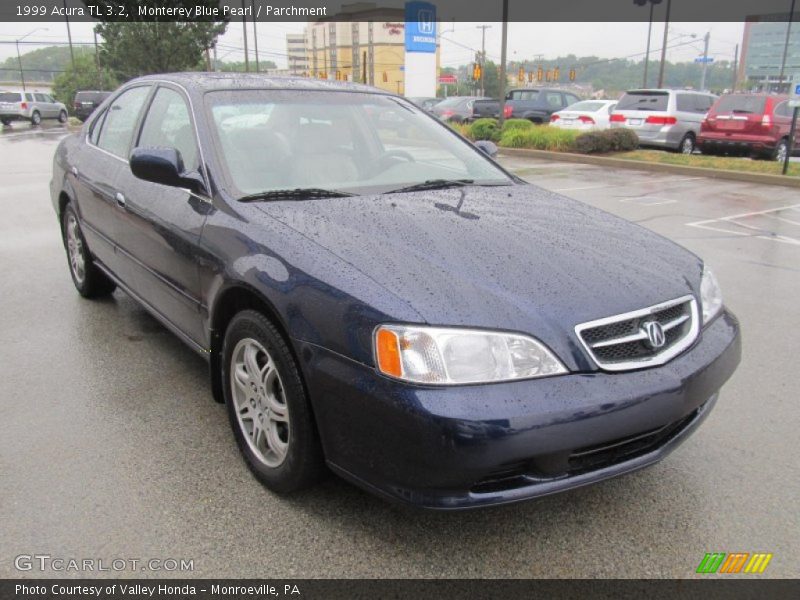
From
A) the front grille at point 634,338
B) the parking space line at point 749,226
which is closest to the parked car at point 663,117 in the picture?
the parking space line at point 749,226

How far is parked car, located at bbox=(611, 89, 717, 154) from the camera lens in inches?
633

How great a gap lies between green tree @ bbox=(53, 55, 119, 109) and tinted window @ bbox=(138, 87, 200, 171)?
5693 cm

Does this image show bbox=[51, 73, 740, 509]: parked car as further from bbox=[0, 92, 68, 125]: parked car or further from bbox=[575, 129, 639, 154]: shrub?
bbox=[0, 92, 68, 125]: parked car

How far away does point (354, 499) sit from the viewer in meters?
2.62

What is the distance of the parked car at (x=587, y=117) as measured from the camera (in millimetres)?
18817

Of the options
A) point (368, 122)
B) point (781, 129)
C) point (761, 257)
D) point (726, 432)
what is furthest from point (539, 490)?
point (781, 129)

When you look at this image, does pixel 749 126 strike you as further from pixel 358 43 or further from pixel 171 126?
pixel 358 43

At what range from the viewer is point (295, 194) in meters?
2.99

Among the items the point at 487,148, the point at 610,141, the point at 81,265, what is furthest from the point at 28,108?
the point at 487,148

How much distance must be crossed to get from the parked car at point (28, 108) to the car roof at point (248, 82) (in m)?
→ 36.7

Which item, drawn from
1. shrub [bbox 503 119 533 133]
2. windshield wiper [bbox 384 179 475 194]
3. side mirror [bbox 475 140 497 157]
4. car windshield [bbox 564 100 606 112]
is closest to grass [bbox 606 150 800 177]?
shrub [bbox 503 119 533 133]

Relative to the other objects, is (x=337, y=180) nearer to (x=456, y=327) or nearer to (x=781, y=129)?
(x=456, y=327)

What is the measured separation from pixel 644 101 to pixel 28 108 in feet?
105

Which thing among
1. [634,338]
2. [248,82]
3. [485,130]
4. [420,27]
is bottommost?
[485,130]
